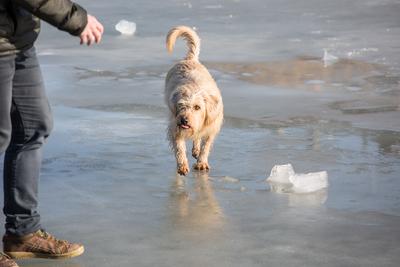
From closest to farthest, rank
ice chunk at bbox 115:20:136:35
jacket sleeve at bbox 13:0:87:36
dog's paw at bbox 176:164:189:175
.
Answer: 1. jacket sleeve at bbox 13:0:87:36
2. dog's paw at bbox 176:164:189:175
3. ice chunk at bbox 115:20:136:35

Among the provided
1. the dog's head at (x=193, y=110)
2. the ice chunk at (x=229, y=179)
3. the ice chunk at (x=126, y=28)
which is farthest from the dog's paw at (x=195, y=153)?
the ice chunk at (x=126, y=28)

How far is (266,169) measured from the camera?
5.96 metres

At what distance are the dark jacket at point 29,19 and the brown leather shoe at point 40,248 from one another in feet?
3.02

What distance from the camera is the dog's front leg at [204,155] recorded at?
6098mm

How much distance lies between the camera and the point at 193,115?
20.1 ft

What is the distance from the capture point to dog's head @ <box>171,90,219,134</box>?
6.12 m

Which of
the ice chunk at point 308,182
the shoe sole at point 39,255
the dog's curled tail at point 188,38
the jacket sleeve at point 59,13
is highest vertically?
the jacket sleeve at point 59,13

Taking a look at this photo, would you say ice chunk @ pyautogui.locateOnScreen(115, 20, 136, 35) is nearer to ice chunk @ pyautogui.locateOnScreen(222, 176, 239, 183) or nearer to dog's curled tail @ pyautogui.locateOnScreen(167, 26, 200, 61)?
dog's curled tail @ pyautogui.locateOnScreen(167, 26, 200, 61)

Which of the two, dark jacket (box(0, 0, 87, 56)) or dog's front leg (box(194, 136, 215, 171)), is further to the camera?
dog's front leg (box(194, 136, 215, 171))

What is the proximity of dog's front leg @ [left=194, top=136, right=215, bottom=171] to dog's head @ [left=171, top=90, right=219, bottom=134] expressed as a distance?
11 cm

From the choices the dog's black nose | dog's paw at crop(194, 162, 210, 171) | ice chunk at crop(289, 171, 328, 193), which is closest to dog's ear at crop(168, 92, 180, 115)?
the dog's black nose

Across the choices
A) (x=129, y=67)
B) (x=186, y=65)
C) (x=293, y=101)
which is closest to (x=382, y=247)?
(x=186, y=65)

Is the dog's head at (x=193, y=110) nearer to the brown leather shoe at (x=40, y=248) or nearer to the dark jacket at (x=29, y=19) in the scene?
the brown leather shoe at (x=40, y=248)

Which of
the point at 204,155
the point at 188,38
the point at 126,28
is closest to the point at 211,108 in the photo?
the point at 204,155
